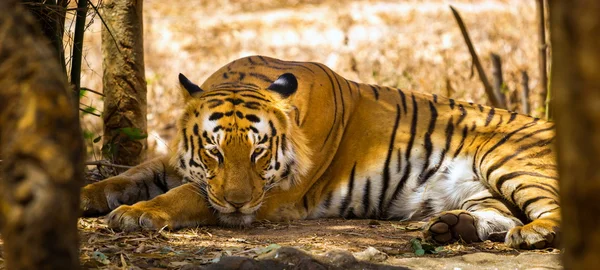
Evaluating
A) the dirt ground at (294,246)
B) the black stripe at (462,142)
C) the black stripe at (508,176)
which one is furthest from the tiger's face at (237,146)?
the black stripe at (508,176)

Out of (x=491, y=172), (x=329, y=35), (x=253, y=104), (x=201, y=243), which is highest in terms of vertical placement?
(x=329, y=35)

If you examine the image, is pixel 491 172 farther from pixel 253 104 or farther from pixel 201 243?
pixel 201 243

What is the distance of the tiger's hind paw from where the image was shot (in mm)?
3961

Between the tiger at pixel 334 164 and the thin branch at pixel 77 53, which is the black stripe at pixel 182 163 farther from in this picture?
the thin branch at pixel 77 53

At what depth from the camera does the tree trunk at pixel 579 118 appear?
1.32 metres

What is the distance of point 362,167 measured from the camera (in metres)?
5.02

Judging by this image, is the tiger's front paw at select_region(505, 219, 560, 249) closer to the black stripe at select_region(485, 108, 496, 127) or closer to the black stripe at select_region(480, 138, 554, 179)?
the black stripe at select_region(480, 138, 554, 179)

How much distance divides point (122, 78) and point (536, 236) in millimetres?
2958

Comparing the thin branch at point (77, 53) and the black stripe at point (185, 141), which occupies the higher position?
the thin branch at point (77, 53)

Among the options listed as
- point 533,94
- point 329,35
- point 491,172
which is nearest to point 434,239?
point 491,172

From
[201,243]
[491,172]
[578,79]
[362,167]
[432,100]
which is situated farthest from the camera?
[432,100]

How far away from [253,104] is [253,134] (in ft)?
0.70

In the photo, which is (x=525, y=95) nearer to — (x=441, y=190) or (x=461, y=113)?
(x=461, y=113)

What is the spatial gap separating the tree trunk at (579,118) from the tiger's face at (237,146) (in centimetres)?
289
